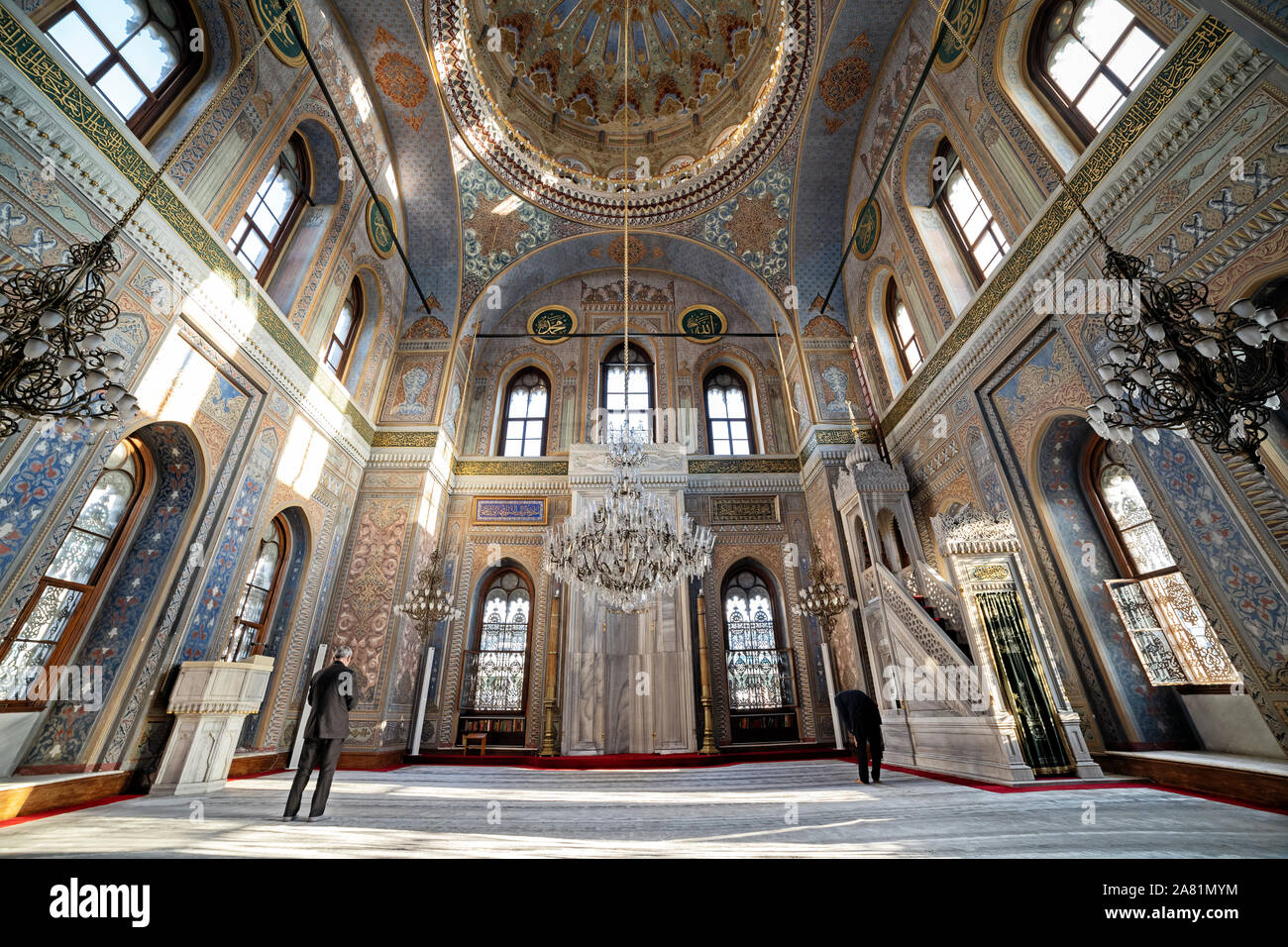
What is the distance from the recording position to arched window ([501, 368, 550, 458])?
9.65m

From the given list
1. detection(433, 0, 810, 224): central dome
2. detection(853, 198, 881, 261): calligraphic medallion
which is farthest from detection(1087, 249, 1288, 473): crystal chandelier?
detection(433, 0, 810, 224): central dome

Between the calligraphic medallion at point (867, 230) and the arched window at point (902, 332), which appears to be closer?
the arched window at point (902, 332)

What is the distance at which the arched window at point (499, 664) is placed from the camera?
758 centimetres

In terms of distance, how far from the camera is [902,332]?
7887 millimetres

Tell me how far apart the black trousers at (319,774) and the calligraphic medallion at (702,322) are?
889cm

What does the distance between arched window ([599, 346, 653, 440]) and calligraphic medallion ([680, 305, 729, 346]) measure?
1.06 metres

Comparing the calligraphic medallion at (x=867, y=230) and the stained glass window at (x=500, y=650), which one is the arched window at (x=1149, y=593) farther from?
the stained glass window at (x=500, y=650)

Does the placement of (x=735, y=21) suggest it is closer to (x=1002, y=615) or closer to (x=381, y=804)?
(x=1002, y=615)

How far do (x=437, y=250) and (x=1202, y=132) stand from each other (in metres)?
9.48

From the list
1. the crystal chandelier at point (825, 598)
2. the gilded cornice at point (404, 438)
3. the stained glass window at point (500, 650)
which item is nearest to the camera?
the crystal chandelier at point (825, 598)

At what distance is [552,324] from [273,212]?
16.3ft

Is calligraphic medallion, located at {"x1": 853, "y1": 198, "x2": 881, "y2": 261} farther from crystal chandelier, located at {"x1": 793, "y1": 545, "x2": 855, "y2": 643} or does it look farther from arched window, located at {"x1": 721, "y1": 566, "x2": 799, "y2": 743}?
arched window, located at {"x1": 721, "y1": 566, "x2": 799, "y2": 743}

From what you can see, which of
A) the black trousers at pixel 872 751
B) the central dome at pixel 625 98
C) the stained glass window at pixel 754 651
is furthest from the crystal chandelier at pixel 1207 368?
the central dome at pixel 625 98

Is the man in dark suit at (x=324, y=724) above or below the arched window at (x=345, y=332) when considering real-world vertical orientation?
below
